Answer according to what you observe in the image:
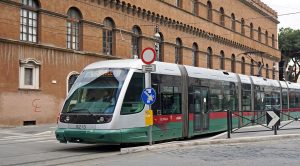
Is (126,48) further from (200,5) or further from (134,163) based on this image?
(134,163)

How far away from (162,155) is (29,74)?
16.4 meters

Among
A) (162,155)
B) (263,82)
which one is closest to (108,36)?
(263,82)

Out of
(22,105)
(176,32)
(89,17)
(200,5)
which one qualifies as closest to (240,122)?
(22,105)

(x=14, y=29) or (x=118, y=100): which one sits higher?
(x=14, y=29)

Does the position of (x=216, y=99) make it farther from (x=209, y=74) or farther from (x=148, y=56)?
(x=148, y=56)

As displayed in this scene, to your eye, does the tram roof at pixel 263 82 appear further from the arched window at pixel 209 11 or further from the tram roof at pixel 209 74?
the arched window at pixel 209 11

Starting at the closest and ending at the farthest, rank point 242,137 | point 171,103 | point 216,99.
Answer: point 171,103 < point 242,137 < point 216,99

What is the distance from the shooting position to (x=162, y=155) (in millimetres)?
12438

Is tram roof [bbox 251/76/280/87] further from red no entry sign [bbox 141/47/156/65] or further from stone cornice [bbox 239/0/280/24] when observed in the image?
stone cornice [bbox 239/0/280/24]

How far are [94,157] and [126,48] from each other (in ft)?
75.9

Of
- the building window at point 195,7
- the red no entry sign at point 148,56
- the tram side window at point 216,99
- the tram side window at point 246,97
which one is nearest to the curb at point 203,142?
the red no entry sign at point 148,56

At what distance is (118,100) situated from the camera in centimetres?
1363

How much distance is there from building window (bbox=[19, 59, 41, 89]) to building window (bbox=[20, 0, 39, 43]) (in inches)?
54.4

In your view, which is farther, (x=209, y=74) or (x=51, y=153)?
(x=209, y=74)
